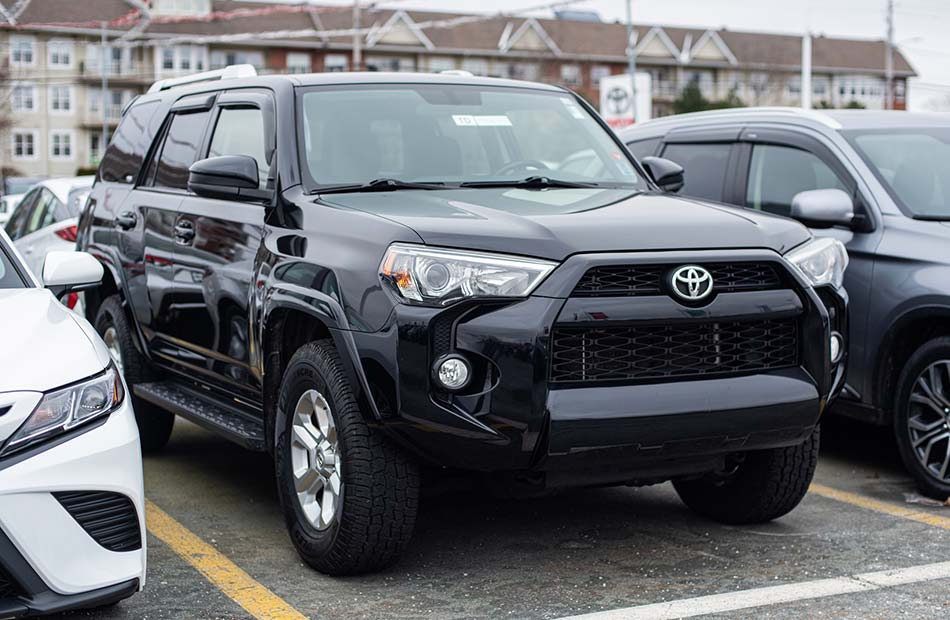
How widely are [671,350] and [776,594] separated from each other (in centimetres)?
96

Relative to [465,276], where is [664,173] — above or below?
above

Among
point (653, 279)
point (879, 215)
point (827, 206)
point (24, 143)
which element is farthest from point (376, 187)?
point (24, 143)

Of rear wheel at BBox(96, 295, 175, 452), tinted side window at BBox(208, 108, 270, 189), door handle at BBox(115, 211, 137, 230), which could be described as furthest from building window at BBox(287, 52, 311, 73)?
tinted side window at BBox(208, 108, 270, 189)

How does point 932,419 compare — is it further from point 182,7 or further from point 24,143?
point 182,7

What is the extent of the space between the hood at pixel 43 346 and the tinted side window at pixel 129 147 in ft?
8.60

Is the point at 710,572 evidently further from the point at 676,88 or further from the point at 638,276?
the point at 676,88

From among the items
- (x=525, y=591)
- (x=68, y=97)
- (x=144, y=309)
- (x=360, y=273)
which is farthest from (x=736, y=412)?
(x=68, y=97)

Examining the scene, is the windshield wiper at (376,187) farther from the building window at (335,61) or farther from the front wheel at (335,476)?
the building window at (335,61)

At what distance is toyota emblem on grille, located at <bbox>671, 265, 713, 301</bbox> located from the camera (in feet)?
14.4

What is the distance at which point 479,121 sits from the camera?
226 inches

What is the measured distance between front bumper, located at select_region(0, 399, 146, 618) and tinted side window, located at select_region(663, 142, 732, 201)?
15.2 ft

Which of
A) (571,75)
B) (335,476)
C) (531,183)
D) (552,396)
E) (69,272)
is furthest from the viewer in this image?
(571,75)

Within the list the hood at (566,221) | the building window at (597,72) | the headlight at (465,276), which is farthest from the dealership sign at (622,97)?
the building window at (597,72)

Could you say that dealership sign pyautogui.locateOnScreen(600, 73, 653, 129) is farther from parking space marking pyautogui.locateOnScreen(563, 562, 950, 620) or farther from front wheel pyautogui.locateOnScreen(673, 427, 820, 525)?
parking space marking pyautogui.locateOnScreen(563, 562, 950, 620)
